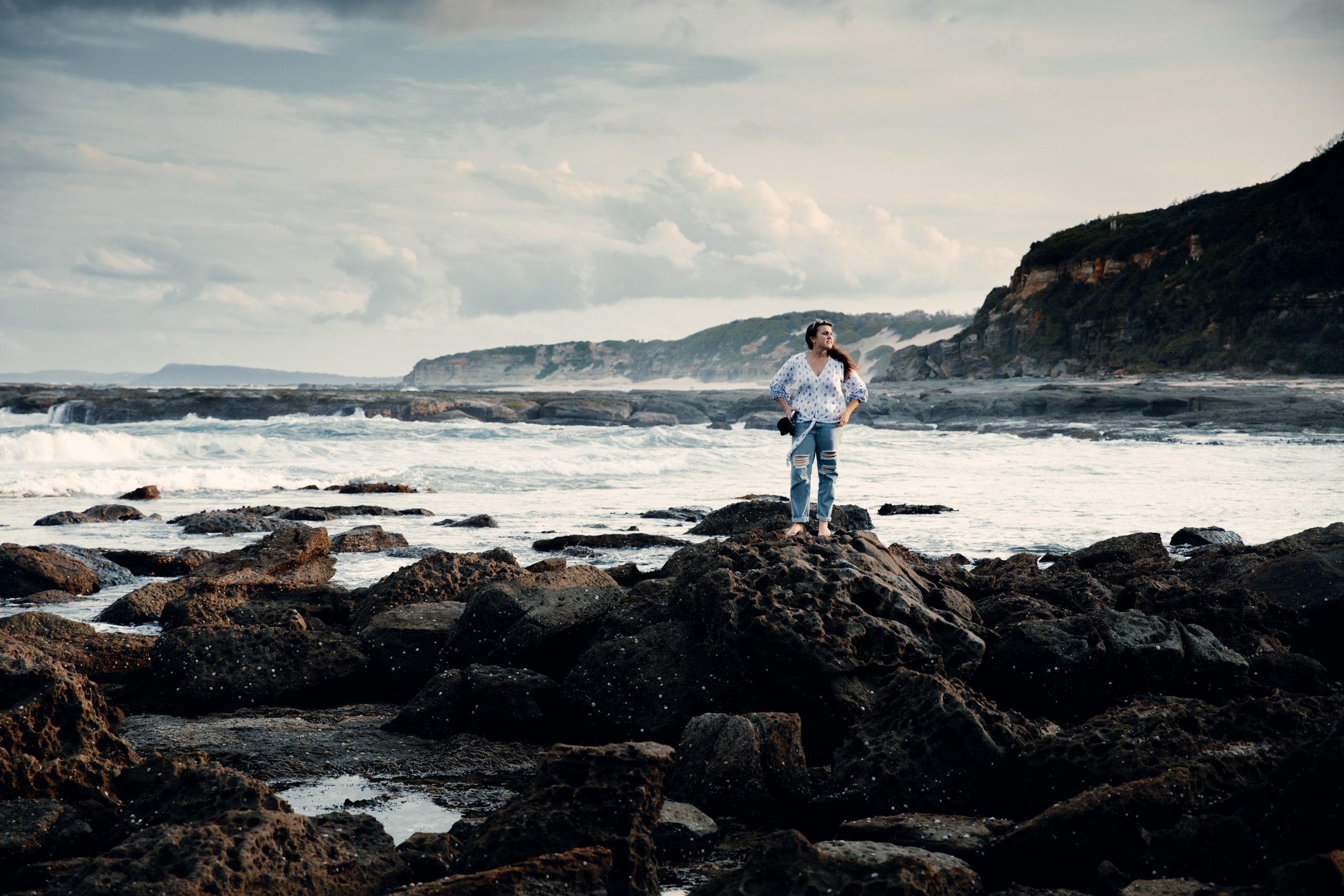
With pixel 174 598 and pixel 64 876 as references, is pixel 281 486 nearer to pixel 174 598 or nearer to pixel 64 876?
pixel 174 598

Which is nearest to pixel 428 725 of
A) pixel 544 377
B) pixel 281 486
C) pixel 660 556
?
pixel 660 556

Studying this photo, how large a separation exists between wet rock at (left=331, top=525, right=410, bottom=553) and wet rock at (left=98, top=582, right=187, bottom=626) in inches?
112

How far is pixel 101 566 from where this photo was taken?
795 cm

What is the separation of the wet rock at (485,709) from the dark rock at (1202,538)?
725 centimetres

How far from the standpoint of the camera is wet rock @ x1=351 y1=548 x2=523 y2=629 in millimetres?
6020

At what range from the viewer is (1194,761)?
293 centimetres

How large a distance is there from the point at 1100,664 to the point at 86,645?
513cm

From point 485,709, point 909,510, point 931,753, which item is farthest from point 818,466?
point 909,510

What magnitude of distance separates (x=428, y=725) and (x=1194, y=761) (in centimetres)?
297

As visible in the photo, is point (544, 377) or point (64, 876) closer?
point (64, 876)

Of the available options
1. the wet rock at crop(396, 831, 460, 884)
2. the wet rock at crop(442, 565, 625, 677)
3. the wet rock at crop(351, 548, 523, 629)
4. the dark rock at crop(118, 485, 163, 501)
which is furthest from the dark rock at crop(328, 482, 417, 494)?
the wet rock at crop(396, 831, 460, 884)

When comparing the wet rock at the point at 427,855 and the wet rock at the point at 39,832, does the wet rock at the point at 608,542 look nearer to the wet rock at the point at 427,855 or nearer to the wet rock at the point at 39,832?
the wet rock at the point at 39,832

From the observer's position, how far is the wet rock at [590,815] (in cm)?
268

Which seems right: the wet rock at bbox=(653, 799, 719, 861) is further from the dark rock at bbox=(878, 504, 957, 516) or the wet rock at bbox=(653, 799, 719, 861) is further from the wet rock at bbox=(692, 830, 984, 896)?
the dark rock at bbox=(878, 504, 957, 516)
